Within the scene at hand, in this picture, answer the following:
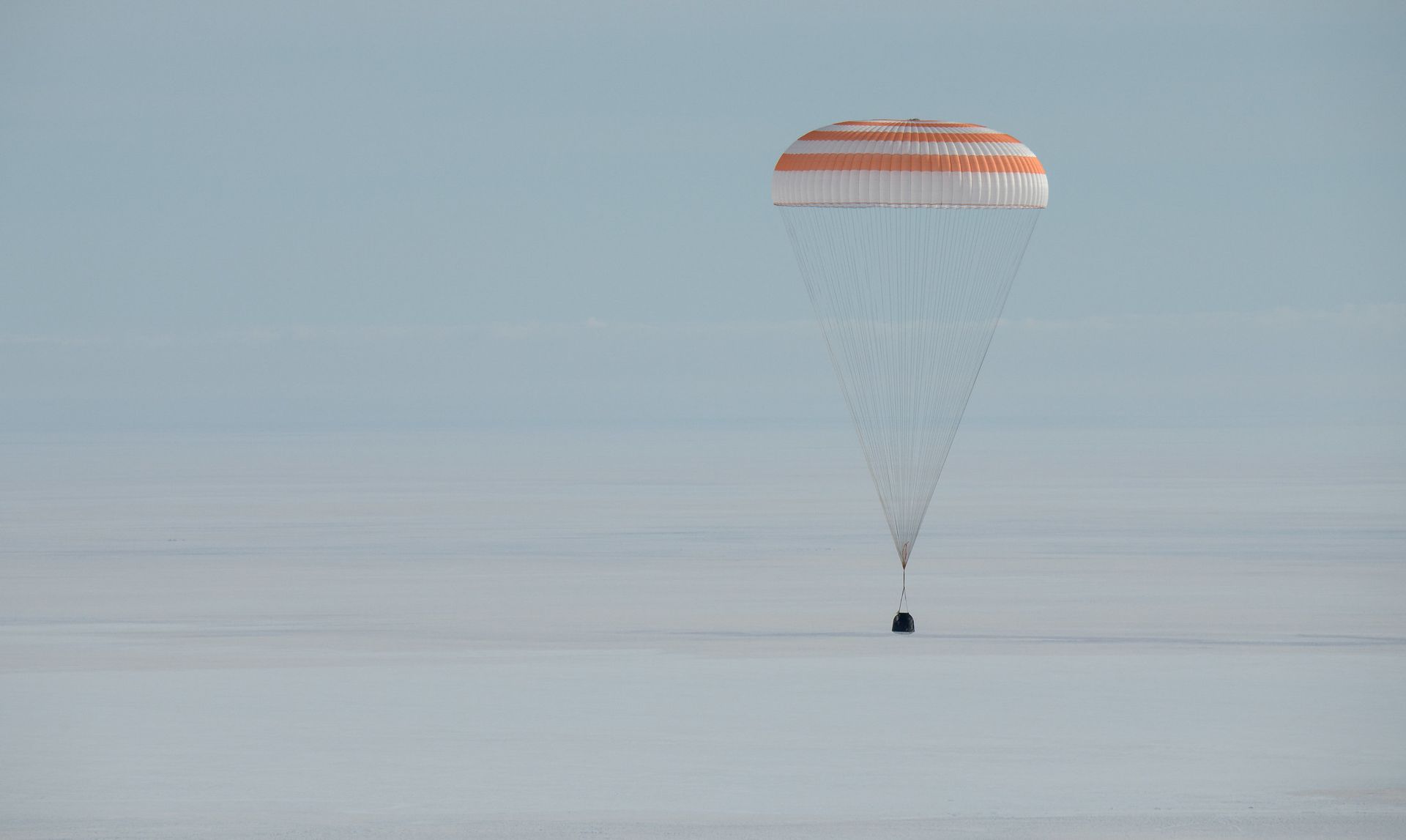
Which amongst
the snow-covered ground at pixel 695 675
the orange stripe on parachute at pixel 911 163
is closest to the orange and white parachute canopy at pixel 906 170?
the orange stripe on parachute at pixel 911 163

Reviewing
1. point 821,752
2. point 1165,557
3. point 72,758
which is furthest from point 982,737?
point 1165,557

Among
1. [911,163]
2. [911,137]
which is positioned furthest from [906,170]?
[911,137]

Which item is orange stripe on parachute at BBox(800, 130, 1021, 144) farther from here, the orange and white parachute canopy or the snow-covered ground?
the snow-covered ground

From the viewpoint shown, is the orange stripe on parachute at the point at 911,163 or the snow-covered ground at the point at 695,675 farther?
the orange stripe on parachute at the point at 911,163

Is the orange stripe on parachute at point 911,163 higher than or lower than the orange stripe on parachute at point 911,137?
lower

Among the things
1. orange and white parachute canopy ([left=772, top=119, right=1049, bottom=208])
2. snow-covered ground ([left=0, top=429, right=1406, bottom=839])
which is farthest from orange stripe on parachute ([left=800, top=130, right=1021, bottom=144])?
snow-covered ground ([left=0, top=429, right=1406, bottom=839])

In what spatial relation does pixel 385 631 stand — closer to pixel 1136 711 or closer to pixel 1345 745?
pixel 1136 711

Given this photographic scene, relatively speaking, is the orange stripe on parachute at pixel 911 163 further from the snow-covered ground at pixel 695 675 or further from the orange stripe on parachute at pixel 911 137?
the snow-covered ground at pixel 695 675
